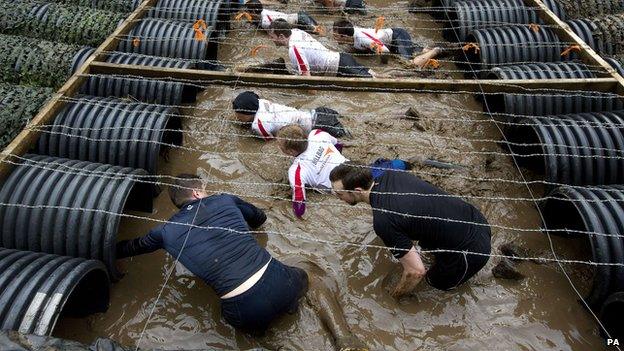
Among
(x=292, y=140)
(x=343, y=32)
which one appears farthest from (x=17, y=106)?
(x=343, y=32)

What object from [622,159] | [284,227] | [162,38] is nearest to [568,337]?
[622,159]

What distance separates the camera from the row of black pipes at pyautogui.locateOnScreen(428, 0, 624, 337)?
396 cm

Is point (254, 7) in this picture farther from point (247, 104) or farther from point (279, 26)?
point (247, 104)

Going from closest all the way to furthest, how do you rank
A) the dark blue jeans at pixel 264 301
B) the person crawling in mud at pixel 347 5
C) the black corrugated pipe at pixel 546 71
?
1. the dark blue jeans at pixel 264 301
2. the black corrugated pipe at pixel 546 71
3. the person crawling in mud at pixel 347 5

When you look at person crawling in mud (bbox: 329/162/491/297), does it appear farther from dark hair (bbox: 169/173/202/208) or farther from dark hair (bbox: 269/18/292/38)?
dark hair (bbox: 269/18/292/38)

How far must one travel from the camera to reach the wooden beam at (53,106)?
444cm

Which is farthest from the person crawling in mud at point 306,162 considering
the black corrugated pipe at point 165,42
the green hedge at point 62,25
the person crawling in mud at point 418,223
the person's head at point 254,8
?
the person's head at point 254,8

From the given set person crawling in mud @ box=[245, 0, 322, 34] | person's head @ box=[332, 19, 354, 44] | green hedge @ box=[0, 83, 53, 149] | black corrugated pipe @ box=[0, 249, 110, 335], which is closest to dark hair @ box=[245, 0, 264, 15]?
person crawling in mud @ box=[245, 0, 322, 34]

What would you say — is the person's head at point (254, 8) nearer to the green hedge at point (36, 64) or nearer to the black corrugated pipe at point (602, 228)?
the green hedge at point (36, 64)

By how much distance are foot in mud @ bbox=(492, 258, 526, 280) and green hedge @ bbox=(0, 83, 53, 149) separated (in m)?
5.38

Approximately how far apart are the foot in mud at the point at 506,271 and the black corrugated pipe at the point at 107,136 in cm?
358

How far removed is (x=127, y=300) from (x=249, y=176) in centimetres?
201

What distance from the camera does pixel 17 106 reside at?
564 cm

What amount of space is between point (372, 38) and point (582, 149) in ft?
13.0
